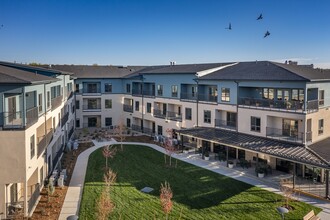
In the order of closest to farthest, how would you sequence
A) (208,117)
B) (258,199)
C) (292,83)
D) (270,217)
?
(270,217)
(258,199)
(292,83)
(208,117)

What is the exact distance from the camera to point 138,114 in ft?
154

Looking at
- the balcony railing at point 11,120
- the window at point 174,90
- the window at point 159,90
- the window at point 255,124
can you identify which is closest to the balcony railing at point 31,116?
the balcony railing at point 11,120

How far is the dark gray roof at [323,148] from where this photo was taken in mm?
23230

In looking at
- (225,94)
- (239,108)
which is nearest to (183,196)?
(239,108)

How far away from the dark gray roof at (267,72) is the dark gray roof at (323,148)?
221 inches

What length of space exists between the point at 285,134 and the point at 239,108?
17.1ft

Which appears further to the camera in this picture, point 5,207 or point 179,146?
point 179,146

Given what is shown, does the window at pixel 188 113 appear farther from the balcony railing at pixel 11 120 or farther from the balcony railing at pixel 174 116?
the balcony railing at pixel 11 120

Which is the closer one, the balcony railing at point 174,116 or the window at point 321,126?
the window at point 321,126

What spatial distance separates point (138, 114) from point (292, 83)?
25.7m

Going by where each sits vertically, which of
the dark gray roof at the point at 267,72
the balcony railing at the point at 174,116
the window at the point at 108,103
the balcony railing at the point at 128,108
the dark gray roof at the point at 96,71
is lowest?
the balcony railing at the point at 174,116

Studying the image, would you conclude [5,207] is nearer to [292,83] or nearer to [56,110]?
[56,110]

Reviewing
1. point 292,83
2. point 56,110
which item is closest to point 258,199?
point 292,83

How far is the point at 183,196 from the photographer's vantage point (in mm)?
21391
